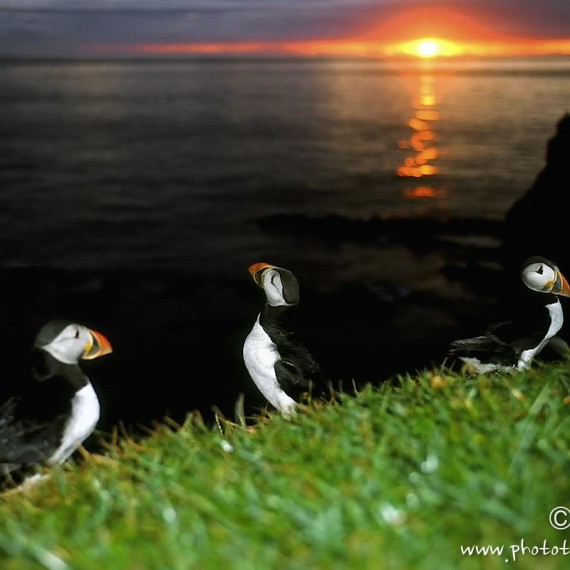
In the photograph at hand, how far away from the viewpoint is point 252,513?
340cm

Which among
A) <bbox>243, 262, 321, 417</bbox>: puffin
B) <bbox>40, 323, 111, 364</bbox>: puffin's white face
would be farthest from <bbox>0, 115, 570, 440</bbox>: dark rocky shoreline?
<bbox>40, 323, 111, 364</bbox>: puffin's white face

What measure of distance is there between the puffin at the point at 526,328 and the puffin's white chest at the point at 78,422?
3114 millimetres

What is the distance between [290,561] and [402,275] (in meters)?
26.7

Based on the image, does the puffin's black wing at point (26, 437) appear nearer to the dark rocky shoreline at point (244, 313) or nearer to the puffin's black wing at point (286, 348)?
A: the puffin's black wing at point (286, 348)

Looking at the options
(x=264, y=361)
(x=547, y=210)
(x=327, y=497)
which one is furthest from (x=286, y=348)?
(x=547, y=210)

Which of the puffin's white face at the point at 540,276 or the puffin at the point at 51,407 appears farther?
the puffin's white face at the point at 540,276

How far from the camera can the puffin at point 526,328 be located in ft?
22.0

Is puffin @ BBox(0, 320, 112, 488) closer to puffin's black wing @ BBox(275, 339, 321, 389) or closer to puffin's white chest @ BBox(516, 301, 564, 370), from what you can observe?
puffin's black wing @ BBox(275, 339, 321, 389)

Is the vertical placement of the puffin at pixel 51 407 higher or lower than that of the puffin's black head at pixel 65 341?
lower

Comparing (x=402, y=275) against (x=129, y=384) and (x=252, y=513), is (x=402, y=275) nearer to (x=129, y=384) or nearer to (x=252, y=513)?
(x=129, y=384)

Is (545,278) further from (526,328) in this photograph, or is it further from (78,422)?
(78,422)

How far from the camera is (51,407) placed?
5027 mm

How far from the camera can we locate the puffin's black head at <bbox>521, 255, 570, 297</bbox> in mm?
6824

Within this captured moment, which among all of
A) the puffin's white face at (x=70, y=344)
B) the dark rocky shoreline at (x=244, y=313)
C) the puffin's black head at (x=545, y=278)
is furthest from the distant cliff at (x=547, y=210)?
the puffin's white face at (x=70, y=344)
